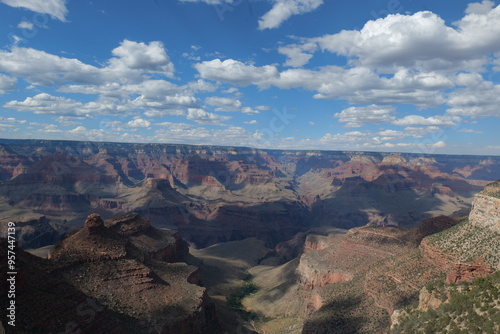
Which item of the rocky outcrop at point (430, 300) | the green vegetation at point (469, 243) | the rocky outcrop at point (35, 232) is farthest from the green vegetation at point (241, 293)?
the rocky outcrop at point (35, 232)

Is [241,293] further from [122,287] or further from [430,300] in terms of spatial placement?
[430,300]

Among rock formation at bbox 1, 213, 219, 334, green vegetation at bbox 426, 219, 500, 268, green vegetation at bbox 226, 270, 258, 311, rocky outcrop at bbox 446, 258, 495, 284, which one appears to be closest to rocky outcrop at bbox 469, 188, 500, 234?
green vegetation at bbox 426, 219, 500, 268

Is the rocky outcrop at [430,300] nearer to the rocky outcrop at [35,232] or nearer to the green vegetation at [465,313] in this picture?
the green vegetation at [465,313]

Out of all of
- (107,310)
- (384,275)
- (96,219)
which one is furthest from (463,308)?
(96,219)

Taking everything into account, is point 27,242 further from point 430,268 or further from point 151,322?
point 430,268

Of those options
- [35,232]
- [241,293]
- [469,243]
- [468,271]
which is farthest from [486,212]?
[35,232]

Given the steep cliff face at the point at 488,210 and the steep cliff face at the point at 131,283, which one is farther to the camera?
the steep cliff face at the point at 488,210
